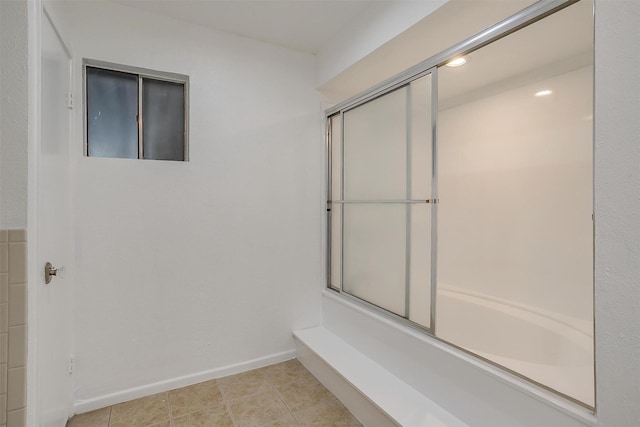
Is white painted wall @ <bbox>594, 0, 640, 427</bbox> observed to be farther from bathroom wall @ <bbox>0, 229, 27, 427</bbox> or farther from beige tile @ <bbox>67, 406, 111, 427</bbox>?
beige tile @ <bbox>67, 406, 111, 427</bbox>

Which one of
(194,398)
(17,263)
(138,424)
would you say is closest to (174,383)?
(194,398)

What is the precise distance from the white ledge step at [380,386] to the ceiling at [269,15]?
2.30m

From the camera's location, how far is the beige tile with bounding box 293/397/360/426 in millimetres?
1846

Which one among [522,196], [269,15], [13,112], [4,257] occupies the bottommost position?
[4,257]

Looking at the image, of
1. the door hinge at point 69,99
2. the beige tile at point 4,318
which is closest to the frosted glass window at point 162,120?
the door hinge at point 69,99

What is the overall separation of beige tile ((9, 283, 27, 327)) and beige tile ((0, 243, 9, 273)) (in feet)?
0.21

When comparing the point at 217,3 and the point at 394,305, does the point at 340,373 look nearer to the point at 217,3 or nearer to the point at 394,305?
the point at 394,305

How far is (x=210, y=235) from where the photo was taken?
7.54ft

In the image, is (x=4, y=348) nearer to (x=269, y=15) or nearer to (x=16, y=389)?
(x=16, y=389)

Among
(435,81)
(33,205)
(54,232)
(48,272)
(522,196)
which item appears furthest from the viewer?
(522,196)

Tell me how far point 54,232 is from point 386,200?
6.03ft

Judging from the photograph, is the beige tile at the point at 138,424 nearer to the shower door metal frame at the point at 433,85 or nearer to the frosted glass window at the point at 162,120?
the shower door metal frame at the point at 433,85

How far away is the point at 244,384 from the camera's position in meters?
2.24

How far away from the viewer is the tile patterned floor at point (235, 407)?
1.85 m
